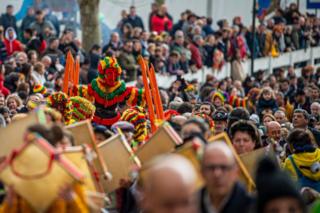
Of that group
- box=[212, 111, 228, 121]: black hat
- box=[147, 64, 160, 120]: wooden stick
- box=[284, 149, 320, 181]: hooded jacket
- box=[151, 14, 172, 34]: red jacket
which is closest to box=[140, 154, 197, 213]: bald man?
box=[284, 149, 320, 181]: hooded jacket

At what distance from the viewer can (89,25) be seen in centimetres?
2655

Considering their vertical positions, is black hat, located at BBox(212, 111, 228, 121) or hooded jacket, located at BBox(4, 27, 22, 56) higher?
black hat, located at BBox(212, 111, 228, 121)

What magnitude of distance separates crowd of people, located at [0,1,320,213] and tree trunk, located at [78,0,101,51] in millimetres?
632

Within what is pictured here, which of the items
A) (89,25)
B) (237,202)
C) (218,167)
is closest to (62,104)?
(237,202)

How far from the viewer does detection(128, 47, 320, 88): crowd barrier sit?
84.7ft

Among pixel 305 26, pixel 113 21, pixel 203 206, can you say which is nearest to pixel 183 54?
pixel 113 21

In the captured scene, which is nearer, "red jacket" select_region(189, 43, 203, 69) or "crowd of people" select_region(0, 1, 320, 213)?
"crowd of people" select_region(0, 1, 320, 213)

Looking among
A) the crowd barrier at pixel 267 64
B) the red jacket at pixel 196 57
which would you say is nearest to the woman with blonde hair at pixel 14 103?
the crowd barrier at pixel 267 64

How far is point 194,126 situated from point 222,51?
64.1 feet

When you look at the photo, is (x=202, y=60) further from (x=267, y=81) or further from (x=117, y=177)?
(x=117, y=177)

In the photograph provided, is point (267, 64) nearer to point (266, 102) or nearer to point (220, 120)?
point (266, 102)

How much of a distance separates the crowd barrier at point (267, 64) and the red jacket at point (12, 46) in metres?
2.16

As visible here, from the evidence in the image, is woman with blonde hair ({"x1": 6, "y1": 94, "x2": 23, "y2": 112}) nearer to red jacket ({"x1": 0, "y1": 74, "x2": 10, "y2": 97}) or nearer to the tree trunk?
red jacket ({"x1": 0, "y1": 74, "x2": 10, "y2": 97})

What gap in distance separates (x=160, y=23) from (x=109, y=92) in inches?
545
